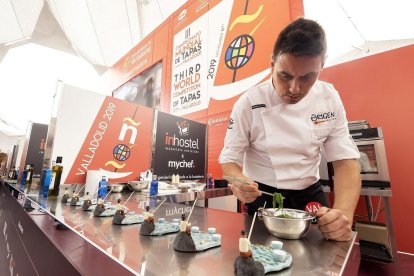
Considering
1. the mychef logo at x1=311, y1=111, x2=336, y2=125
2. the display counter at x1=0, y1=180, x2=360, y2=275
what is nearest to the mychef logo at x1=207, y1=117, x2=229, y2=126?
the mychef logo at x1=311, y1=111, x2=336, y2=125

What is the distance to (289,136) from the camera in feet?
3.82

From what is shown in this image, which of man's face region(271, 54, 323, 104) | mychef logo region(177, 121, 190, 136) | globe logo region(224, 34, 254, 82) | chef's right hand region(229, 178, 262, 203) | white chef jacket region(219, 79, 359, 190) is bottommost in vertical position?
chef's right hand region(229, 178, 262, 203)

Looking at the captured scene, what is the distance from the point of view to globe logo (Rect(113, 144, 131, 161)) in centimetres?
206

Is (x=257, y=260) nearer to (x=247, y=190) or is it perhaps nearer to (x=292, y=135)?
(x=247, y=190)

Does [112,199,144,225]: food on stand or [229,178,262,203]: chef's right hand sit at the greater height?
[229,178,262,203]: chef's right hand

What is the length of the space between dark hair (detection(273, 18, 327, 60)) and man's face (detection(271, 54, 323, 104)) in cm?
2

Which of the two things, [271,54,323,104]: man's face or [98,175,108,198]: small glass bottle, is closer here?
[271,54,323,104]: man's face

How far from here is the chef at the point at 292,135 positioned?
38.0 inches

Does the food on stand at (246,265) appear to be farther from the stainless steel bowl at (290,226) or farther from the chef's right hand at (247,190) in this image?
the chef's right hand at (247,190)

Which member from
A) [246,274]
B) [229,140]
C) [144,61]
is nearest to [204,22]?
[144,61]

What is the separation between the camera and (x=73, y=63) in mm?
7633

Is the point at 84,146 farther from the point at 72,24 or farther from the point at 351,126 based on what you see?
the point at 72,24

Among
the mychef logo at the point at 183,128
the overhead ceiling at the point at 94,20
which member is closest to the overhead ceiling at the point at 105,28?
the overhead ceiling at the point at 94,20

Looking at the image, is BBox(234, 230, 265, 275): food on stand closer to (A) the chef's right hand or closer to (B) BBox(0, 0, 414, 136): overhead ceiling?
(A) the chef's right hand
